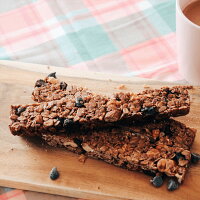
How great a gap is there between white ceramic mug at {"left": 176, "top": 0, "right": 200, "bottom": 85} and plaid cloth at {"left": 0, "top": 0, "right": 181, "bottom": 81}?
0.20 m

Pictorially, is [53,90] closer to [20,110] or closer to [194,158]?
[20,110]

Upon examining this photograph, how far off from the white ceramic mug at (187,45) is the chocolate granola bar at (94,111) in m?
0.31

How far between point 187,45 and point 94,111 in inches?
29.3

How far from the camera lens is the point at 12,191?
92.4 inches

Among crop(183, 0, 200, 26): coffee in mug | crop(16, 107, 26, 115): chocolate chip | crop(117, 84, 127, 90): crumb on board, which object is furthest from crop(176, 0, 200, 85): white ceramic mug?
crop(16, 107, 26, 115): chocolate chip

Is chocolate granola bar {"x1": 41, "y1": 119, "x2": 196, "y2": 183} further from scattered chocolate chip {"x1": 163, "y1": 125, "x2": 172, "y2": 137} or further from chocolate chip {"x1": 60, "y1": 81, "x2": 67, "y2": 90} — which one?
chocolate chip {"x1": 60, "y1": 81, "x2": 67, "y2": 90}

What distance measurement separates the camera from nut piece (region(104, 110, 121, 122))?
2168 millimetres

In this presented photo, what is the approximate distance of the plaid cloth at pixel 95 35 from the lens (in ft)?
10.0

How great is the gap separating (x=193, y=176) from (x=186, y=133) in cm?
24

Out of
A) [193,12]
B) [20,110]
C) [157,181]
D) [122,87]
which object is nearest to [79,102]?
[20,110]

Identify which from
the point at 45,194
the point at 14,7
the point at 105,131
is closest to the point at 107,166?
the point at 105,131

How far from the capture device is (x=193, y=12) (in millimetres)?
2525

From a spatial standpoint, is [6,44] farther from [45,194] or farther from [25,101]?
[45,194]

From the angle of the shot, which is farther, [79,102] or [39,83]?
[39,83]
